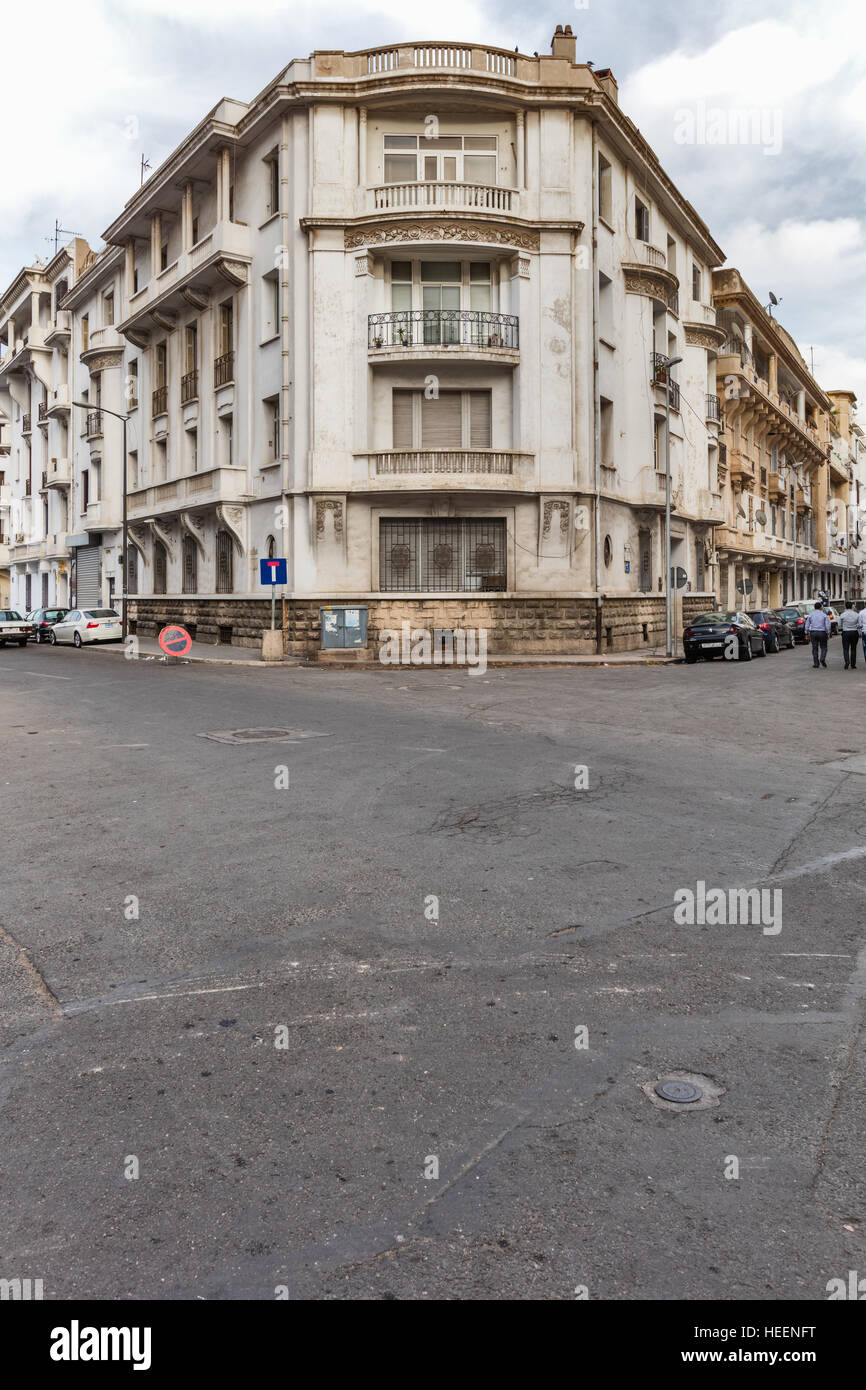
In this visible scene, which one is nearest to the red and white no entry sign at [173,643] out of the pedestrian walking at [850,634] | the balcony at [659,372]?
the pedestrian walking at [850,634]

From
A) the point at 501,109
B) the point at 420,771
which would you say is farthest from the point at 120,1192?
the point at 501,109

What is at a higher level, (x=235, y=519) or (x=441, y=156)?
(x=441, y=156)

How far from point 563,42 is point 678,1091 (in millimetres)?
34326

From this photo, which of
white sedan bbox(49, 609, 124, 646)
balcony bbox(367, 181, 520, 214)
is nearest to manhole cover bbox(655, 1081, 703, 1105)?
balcony bbox(367, 181, 520, 214)

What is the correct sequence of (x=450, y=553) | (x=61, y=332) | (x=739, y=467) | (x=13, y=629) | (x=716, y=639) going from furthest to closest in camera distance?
(x=61, y=332) → (x=739, y=467) → (x=13, y=629) → (x=450, y=553) → (x=716, y=639)

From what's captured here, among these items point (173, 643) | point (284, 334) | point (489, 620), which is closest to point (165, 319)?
point (284, 334)

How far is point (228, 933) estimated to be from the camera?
5.14 meters

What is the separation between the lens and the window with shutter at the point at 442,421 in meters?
29.2

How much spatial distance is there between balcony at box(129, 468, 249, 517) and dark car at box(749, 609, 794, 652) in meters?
17.6

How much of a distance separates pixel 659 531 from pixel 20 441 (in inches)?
1789

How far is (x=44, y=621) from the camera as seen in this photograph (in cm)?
4159

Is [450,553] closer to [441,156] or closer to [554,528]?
[554,528]

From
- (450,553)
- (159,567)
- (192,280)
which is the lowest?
(450,553)
